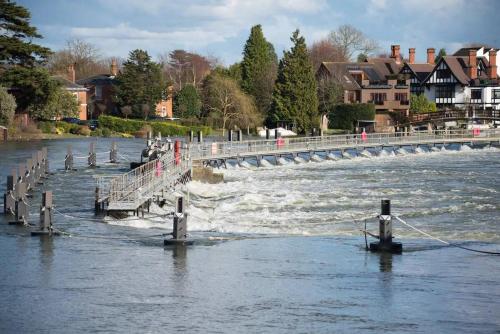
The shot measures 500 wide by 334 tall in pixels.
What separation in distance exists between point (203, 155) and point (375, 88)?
7524 cm

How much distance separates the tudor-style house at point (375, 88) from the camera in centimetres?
13612

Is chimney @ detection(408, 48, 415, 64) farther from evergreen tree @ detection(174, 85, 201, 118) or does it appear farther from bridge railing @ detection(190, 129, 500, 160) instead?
bridge railing @ detection(190, 129, 500, 160)

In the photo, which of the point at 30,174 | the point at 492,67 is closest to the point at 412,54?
the point at 492,67

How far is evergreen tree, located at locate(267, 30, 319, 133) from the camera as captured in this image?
394ft

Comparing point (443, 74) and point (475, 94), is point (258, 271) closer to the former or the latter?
point (443, 74)

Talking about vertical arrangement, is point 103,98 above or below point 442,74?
below

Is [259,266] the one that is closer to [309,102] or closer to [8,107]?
[8,107]

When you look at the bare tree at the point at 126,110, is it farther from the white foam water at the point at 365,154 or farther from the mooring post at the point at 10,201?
the mooring post at the point at 10,201

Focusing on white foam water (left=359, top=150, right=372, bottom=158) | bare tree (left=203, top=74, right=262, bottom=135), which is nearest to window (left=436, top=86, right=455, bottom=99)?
bare tree (left=203, top=74, right=262, bottom=135)

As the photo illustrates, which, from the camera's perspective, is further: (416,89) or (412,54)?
(412,54)

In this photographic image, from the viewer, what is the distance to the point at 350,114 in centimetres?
13075

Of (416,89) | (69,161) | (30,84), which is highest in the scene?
(416,89)

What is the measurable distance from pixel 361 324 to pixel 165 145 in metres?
41.7

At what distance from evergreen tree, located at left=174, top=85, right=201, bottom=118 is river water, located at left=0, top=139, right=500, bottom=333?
90389mm
